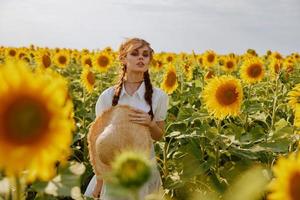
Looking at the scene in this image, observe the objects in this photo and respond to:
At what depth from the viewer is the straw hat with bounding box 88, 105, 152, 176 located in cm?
275

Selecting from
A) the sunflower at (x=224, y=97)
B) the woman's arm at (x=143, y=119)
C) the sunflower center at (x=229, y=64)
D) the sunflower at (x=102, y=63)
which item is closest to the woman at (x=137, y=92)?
the woman's arm at (x=143, y=119)

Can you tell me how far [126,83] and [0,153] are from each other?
244 cm

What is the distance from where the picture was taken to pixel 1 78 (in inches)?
40.1

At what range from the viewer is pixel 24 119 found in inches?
40.8

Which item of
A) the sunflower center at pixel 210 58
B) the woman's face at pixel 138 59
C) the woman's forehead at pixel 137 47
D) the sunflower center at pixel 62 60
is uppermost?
the woman's forehead at pixel 137 47

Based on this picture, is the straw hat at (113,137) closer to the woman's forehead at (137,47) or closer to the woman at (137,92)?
the woman at (137,92)

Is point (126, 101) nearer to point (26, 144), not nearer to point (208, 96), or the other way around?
point (208, 96)

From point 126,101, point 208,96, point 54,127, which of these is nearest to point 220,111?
point 208,96

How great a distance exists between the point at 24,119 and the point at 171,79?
418 centimetres

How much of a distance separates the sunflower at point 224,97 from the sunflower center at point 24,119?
8.51 ft

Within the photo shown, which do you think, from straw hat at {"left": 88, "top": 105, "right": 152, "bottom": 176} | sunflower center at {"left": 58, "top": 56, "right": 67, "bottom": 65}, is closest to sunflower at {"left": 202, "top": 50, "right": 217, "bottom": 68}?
sunflower center at {"left": 58, "top": 56, "right": 67, "bottom": 65}

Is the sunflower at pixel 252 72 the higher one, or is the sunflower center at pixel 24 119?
the sunflower center at pixel 24 119

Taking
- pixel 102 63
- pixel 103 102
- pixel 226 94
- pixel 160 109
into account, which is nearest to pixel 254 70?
pixel 226 94

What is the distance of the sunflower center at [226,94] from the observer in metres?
3.58
